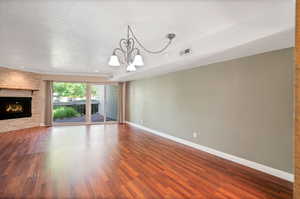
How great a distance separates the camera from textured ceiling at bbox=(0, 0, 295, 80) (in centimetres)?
211

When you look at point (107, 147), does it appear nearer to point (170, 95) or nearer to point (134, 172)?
point (134, 172)

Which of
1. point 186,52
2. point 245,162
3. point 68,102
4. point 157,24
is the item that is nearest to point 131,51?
point 157,24

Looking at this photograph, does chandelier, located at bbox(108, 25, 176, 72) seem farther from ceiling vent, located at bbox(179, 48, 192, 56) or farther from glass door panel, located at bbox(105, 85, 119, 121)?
glass door panel, located at bbox(105, 85, 119, 121)

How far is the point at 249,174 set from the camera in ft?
9.70

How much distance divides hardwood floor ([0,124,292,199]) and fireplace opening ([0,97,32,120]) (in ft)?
7.87

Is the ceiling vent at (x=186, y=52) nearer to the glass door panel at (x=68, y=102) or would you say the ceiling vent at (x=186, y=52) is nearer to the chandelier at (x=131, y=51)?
the chandelier at (x=131, y=51)

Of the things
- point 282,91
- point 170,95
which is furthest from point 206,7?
point 170,95

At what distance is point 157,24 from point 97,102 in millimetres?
6687

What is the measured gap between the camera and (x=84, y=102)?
27.1ft

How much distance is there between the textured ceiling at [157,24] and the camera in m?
2.11

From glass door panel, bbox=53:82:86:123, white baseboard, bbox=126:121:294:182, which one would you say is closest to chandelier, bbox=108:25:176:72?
white baseboard, bbox=126:121:294:182

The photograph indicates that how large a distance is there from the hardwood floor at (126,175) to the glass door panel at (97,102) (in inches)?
162

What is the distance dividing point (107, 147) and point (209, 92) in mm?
3050

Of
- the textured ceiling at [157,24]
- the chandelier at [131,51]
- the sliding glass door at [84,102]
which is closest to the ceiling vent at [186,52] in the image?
the textured ceiling at [157,24]
